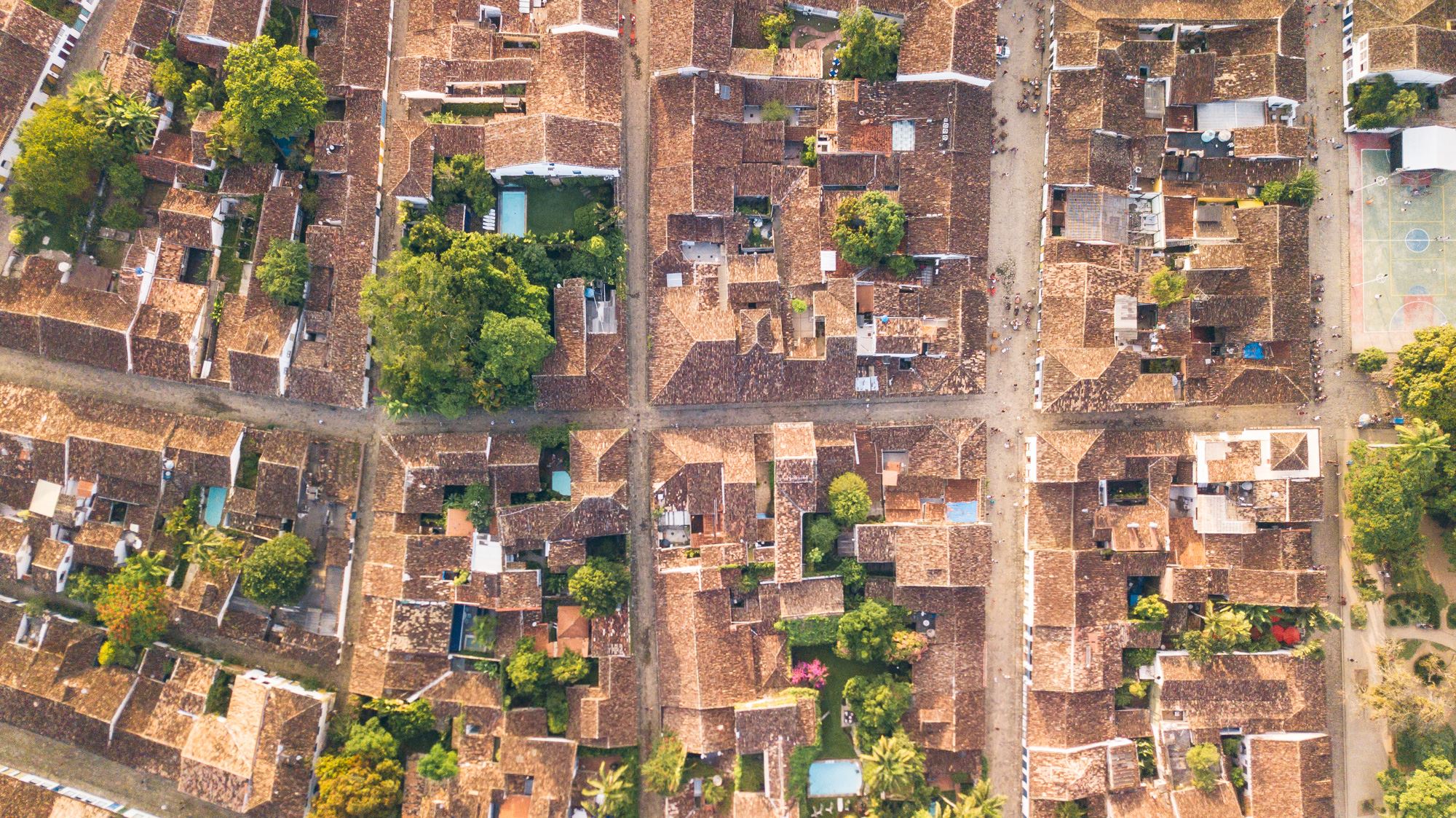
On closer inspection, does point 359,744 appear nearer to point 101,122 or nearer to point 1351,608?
point 101,122

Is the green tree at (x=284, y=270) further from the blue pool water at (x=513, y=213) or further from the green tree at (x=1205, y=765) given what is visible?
the green tree at (x=1205, y=765)

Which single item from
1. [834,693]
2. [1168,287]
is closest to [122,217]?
[834,693]

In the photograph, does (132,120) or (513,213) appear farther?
(513,213)

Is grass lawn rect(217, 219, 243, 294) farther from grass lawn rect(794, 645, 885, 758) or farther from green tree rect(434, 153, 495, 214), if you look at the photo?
grass lawn rect(794, 645, 885, 758)

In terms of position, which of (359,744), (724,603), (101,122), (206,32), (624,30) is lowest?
(359,744)

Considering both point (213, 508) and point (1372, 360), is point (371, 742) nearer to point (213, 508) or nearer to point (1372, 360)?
point (213, 508)

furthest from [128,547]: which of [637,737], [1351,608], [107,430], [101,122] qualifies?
[1351,608]
